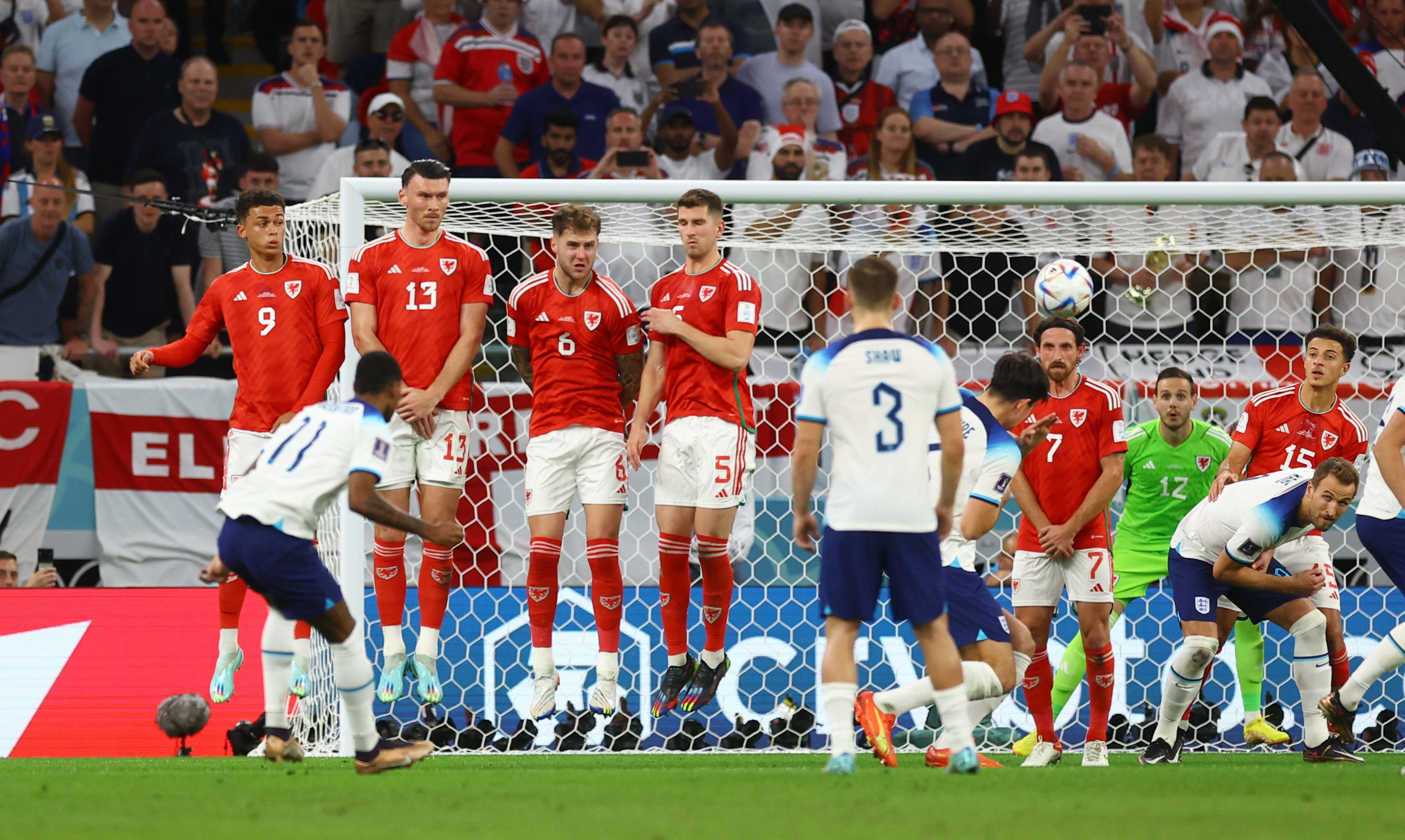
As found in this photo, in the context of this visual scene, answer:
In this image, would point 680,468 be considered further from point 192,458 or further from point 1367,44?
point 1367,44

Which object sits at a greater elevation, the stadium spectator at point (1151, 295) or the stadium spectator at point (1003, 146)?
the stadium spectator at point (1003, 146)

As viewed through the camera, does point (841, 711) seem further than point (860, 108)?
No

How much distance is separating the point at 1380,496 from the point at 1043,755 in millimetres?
1971

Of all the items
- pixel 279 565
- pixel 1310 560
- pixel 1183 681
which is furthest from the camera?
pixel 1310 560

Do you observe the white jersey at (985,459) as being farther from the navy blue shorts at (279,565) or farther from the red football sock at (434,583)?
the red football sock at (434,583)

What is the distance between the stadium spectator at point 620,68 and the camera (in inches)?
462

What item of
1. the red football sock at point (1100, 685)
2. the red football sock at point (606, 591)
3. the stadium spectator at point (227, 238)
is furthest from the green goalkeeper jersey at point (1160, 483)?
the stadium spectator at point (227, 238)

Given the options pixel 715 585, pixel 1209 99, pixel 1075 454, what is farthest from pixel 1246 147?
pixel 715 585

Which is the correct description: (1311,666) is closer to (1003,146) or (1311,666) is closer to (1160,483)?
(1160,483)

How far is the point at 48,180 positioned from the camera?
35.1ft

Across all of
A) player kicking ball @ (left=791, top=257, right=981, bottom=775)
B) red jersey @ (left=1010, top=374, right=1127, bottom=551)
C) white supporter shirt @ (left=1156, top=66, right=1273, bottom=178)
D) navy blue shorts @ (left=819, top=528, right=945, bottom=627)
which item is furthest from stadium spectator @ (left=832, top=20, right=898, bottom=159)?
navy blue shorts @ (left=819, top=528, right=945, bottom=627)

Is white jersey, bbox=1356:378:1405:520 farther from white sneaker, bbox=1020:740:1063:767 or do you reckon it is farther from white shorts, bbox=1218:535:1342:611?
white sneaker, bbox=1020:740:1063:767

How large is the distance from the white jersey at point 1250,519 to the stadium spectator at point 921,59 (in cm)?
563

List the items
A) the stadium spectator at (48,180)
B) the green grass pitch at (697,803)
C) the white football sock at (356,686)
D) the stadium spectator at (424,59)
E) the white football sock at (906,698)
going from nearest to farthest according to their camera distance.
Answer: the green grass pitch at (697,803), the white football sock at (356,686), the white football sock at (906,698), the stadium spectator at (48,180), the stadium spectator at (424,59)
